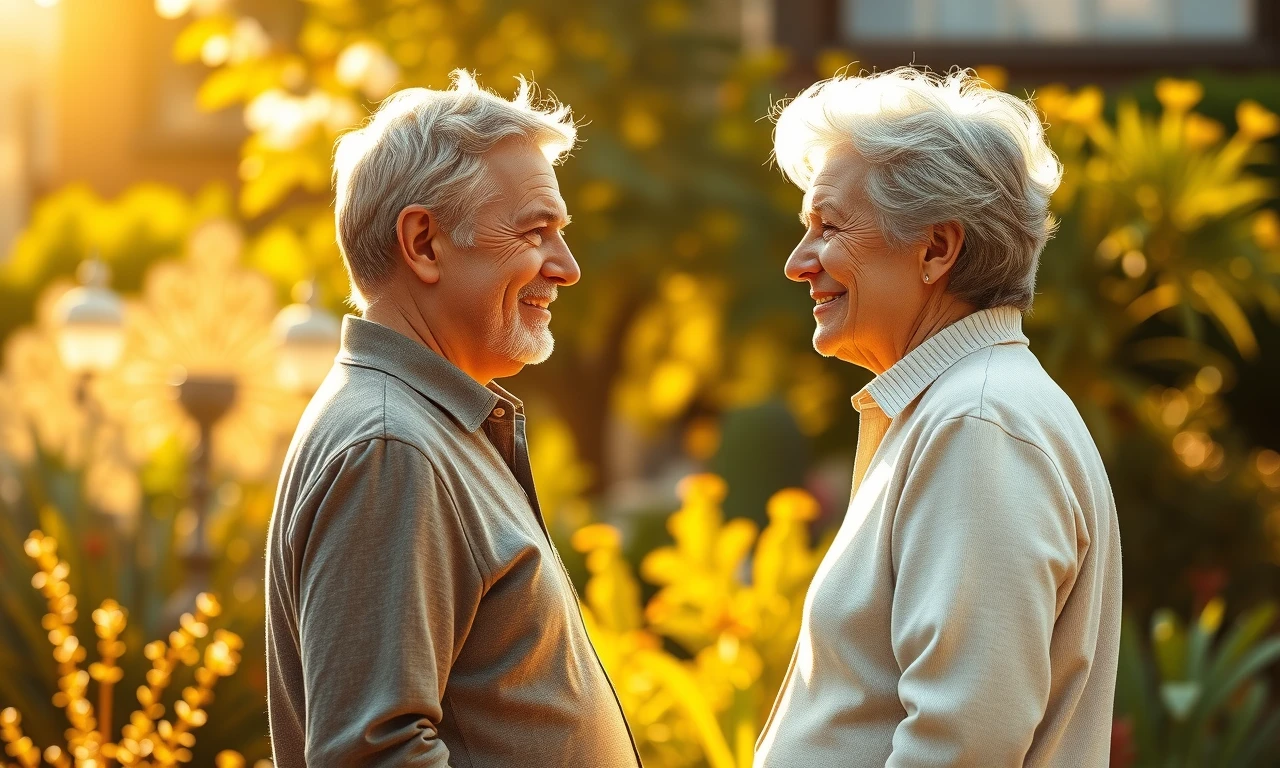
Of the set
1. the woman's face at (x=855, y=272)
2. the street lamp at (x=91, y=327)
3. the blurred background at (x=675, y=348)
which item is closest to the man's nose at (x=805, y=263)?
the woman's face at (x=855, y=272)

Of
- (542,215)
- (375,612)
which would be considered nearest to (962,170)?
(542,215)

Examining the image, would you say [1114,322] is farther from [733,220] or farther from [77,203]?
[77,203]

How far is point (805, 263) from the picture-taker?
2.10 metres

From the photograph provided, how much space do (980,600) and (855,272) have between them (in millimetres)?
578

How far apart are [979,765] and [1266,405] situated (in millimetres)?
7496

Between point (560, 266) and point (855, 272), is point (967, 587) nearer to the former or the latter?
point (855, 272)

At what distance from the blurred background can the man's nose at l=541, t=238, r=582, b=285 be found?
4.59 feet

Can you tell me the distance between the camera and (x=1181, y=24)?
9.92m

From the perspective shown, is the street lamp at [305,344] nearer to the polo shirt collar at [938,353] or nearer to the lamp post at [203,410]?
the lamp post at [203,410]

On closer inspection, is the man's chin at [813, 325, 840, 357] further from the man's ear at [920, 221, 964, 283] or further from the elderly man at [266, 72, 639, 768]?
the elderly man at [266, 72, 639, 768]

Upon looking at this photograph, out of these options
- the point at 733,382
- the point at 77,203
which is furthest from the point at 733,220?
the point at 77,203

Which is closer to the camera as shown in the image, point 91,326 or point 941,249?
point 941,249

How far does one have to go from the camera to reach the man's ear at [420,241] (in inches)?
76.2

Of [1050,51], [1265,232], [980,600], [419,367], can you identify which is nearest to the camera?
[980,600]
